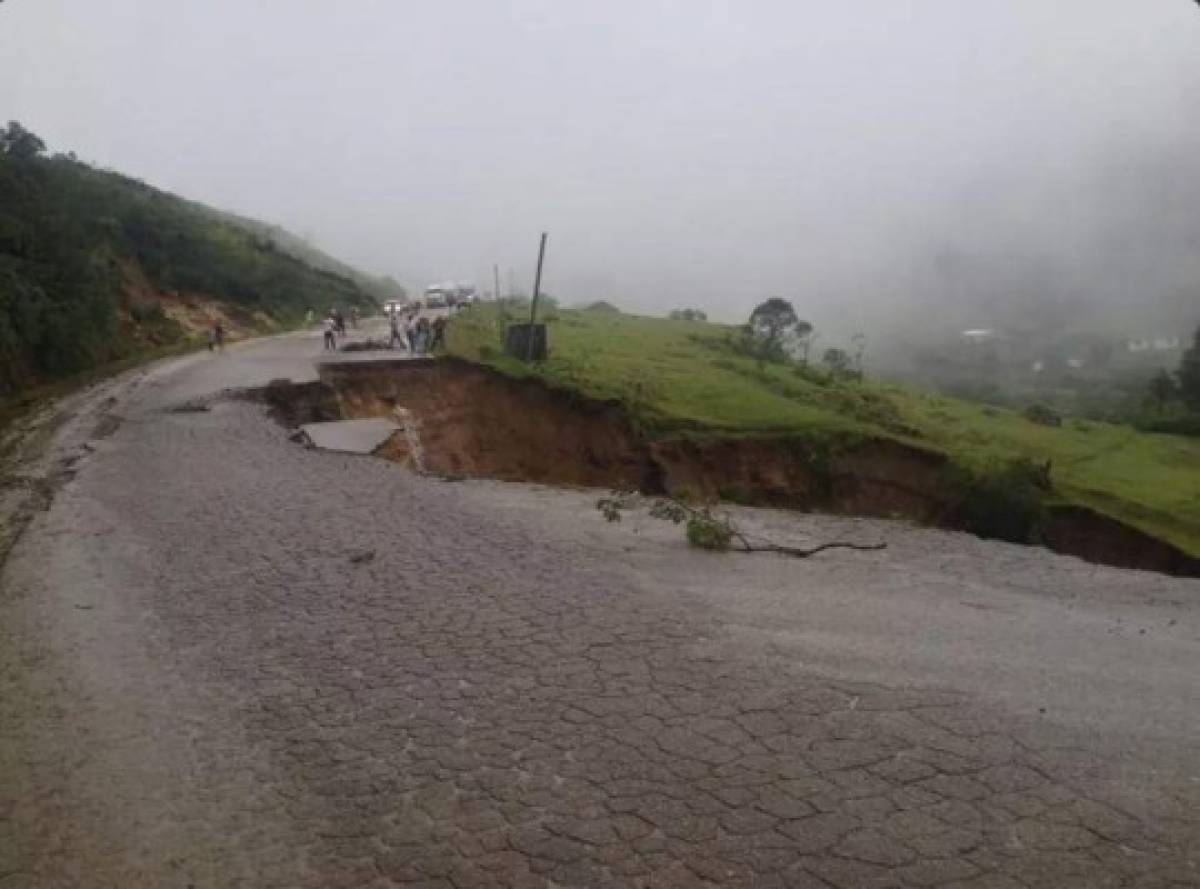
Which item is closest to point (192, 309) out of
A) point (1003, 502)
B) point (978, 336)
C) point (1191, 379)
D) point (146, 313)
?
point (146, 313)

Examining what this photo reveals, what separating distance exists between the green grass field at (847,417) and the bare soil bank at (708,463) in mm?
466

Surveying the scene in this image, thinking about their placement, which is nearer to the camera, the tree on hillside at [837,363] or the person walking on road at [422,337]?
the person walking on road at [422,337]

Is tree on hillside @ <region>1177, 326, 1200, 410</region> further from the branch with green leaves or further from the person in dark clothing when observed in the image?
the branch with green leaves

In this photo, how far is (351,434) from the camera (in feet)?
58.6

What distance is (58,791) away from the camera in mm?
5539

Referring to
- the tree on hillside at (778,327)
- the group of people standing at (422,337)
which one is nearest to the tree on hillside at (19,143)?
the group of people standing at (422,337)

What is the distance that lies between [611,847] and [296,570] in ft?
19.1

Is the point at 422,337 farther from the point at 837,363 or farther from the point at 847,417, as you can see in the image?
the point at 837,363

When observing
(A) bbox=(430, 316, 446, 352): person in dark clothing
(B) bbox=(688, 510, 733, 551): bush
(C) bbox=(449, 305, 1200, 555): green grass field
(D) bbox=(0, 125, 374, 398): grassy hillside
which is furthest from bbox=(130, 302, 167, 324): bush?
(B) bbox=(688, 510, 733, 551): bush

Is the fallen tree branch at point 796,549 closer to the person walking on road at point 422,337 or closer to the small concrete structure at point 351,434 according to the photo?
the small concrete structure at point 351,434

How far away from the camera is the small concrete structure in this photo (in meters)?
16.9

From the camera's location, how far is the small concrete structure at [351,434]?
1686 cm

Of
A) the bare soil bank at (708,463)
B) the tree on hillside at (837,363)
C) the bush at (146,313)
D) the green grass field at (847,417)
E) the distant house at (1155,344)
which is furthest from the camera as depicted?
the distant house at (1155,344)

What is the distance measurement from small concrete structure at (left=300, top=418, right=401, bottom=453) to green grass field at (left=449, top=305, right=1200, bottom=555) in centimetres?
632
